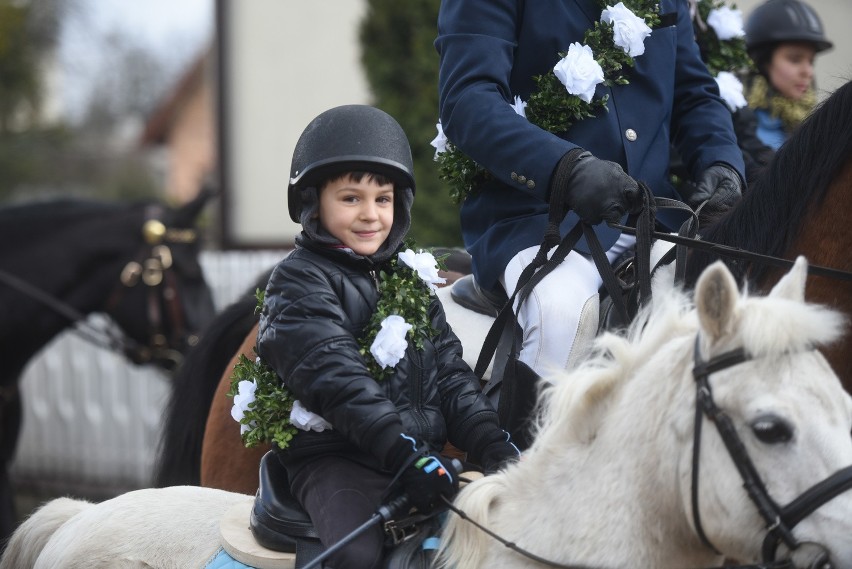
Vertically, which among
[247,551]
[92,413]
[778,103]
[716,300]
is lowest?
[92,413]

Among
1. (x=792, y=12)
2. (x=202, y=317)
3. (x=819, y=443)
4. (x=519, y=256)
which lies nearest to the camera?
(x=819, y=443)

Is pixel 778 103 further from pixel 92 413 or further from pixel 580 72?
pixel 92 413

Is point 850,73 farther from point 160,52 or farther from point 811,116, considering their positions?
point 160,52

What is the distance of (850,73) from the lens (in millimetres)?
3369

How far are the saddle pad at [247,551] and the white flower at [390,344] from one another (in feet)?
1.68

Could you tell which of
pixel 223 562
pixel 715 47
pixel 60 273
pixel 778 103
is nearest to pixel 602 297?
pixel 223 562

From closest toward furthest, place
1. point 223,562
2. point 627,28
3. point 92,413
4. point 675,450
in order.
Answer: point 675,450
point 223,562
point 627,28
point 92,413

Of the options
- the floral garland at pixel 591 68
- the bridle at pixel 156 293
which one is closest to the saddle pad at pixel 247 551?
the floral garland at pixel 591 68

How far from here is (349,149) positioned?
2736 mm

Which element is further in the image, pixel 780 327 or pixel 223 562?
pixel 223 562

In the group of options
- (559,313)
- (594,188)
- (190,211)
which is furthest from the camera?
(190,211)

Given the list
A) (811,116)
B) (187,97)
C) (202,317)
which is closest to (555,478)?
(811,116)

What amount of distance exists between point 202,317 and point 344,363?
471cm

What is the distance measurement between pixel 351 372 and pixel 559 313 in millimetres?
852
